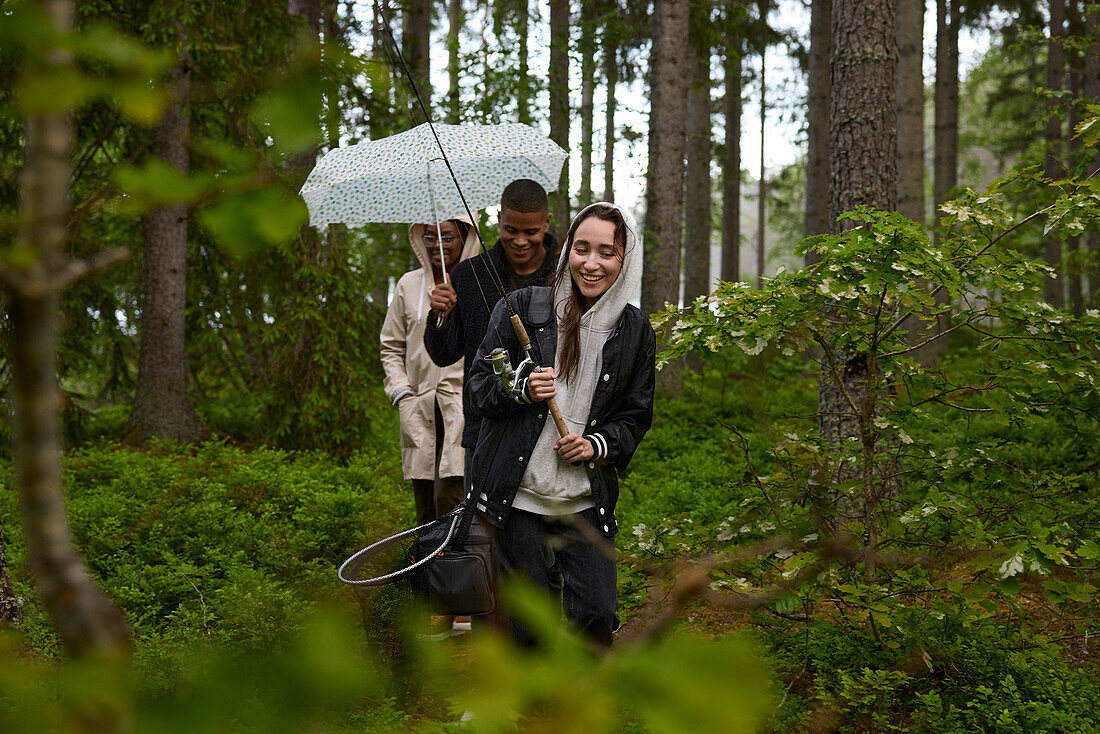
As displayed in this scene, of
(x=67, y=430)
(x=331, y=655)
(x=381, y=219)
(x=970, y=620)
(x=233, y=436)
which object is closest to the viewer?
(x=331, y=655)

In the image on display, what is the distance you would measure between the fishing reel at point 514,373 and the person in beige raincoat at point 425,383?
160cm

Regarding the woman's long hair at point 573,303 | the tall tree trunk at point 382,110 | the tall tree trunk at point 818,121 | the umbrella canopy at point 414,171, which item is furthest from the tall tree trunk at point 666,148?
the woman's long hair at point 573,303

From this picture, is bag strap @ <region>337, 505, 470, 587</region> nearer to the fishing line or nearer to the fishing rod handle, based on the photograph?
the fishing rod handle

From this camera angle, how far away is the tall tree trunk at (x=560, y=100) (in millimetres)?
12344

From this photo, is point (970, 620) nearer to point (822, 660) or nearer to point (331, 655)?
point (822, 660)

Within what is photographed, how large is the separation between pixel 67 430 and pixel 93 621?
1020 cm

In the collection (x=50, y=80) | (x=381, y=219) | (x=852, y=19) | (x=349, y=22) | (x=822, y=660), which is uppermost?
(x=349, y=22)

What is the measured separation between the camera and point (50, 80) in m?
0.61

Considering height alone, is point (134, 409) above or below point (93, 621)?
below

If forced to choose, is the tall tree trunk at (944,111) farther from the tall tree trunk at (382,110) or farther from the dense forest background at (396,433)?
the tall tree trunk at (382,110)

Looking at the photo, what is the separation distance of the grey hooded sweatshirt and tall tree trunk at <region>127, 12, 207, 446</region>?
7.46 meters

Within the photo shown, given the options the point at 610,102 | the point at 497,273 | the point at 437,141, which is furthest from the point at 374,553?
the point at 610,102

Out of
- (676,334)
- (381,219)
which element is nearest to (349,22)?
(381,219)

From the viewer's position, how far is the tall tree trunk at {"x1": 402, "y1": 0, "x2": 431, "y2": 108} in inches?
469
